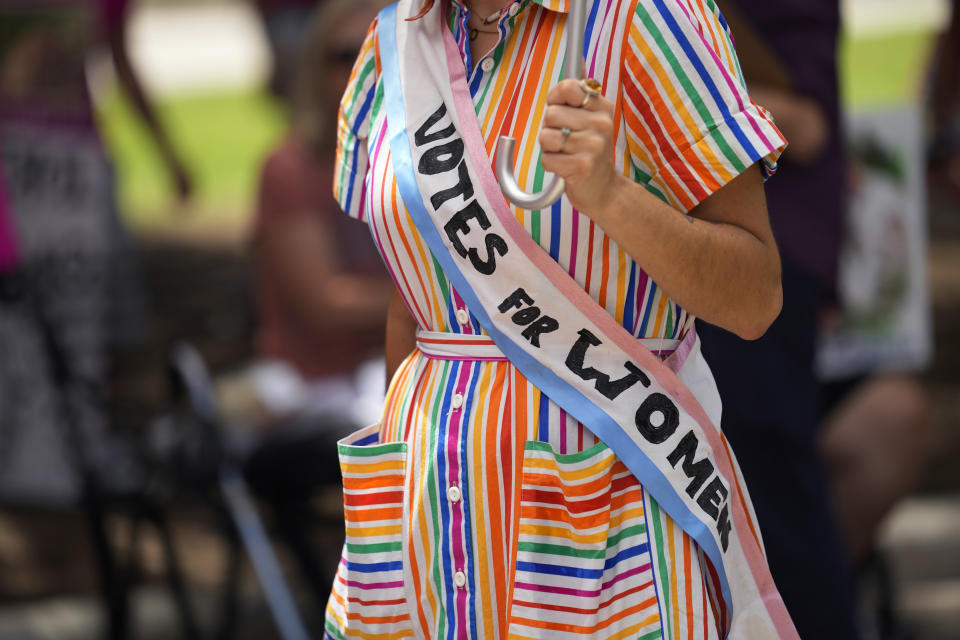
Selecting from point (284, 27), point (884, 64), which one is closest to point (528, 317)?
point (284, 27)

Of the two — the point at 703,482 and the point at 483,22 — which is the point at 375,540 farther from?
the point at 483,22

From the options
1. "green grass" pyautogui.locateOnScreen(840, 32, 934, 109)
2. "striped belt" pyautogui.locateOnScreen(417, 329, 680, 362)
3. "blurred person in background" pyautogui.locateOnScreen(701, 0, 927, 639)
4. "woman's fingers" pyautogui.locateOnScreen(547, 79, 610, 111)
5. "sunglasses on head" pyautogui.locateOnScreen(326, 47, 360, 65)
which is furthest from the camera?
"green grass" pyautogui.locateOnScreen(840, 32, 934, 109)

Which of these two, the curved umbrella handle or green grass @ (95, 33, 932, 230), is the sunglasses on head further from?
the curved umbrella handle

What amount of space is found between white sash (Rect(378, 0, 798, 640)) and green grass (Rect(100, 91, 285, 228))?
170 inches

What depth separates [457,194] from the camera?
1.40 m

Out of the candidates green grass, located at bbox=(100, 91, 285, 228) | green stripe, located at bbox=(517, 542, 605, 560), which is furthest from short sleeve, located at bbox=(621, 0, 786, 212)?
green grass, located at bbox=(100, 91, 285, 228)

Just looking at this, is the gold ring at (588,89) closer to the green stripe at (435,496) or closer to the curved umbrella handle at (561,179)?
the curved umbrella handle at (561,179)

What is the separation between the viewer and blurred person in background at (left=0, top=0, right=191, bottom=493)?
165 inches

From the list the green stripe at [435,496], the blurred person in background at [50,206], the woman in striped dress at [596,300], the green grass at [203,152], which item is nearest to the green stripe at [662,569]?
the woman in striped dress at [596,300]

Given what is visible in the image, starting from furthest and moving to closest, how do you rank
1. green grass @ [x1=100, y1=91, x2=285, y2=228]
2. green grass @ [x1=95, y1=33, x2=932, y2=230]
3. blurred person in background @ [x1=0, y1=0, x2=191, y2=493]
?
green grass @ [x1=100, y1=91, x2=285, y2=228] → green grass @ [x1=95, y1=33, x2=932, y2=230] → blurred person in background @ [x1=0, y1=0, x2=191, y2=493]

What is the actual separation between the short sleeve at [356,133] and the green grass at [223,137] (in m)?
4.26

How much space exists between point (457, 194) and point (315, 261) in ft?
8.20

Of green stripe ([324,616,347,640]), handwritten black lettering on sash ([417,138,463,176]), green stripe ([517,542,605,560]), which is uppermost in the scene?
handwritten black lettering on sash ([417,138,463,176])

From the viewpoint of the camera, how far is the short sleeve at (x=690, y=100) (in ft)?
4.41
